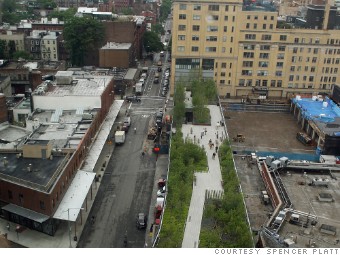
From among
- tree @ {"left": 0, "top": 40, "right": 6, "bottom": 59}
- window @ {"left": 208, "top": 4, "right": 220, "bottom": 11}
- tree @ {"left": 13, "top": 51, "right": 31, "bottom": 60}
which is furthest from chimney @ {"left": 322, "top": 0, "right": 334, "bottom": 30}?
tree @ {"left": 0, "top": 40, "right": 6, "bottom": 59}

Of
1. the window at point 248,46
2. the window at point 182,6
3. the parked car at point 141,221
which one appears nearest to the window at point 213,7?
the window at point 182,6

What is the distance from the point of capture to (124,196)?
169 feet

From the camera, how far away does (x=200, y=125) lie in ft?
216

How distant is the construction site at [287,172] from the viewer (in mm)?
40656

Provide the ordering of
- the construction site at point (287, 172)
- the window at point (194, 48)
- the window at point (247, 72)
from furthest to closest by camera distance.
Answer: the window at point (247, 72) < the window at point (194, 48) < the construction site at point (287, 172)

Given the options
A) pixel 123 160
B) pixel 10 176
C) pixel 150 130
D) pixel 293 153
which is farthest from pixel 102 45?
pixel 10 176

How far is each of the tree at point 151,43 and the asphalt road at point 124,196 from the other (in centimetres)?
5435

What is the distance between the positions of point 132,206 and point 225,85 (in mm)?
44994

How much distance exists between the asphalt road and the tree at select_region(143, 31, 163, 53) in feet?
178

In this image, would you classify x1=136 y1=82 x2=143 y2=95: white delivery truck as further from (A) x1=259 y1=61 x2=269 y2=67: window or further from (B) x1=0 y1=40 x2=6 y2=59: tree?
(B) x1=0 y1=40 x2=6 y2=59: tree

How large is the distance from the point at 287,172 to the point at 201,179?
470 inches

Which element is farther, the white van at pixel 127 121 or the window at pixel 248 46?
the window at pixel 248 46

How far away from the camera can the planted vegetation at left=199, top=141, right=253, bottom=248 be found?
35938 mm

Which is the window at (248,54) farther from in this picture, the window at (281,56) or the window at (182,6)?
the window at (182,6)
